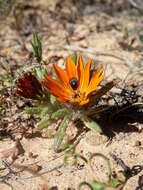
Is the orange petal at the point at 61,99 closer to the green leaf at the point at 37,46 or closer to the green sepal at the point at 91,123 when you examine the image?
the green sepal at the point at 91,123

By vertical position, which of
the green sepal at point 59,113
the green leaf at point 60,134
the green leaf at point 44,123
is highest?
the green sepal at point 59,113

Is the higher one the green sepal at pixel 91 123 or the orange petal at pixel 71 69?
the orange petal at pixel 71 69

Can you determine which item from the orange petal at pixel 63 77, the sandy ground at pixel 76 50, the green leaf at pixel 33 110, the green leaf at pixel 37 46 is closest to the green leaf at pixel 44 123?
the green leaf at pixel 33 110

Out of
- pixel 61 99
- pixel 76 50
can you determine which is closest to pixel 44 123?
pixel 61 99

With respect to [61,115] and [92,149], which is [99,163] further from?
[61,115]

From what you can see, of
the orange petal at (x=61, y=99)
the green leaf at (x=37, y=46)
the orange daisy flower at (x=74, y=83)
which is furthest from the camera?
the green leaf at (x=37, y=46)

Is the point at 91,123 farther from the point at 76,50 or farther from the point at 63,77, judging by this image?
the point at 76,50

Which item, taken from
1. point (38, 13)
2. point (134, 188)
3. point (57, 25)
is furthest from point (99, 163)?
point (38, 13)

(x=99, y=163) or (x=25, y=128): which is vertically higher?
(x=25, y=128)

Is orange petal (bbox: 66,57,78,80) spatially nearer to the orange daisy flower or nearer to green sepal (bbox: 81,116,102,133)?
the orange daisy flower
